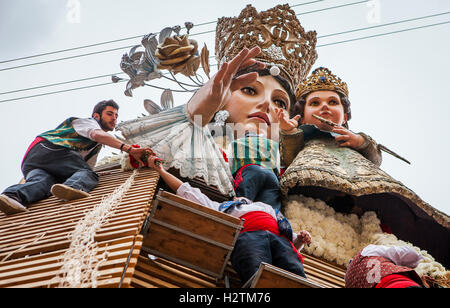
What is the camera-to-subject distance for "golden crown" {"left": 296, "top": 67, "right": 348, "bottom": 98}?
5855 millimetres

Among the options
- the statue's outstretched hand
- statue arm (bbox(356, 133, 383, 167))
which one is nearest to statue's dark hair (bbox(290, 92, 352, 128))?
statue arm (bbox(356, 133, 383, 167))

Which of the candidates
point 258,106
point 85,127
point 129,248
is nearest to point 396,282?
point 129,248

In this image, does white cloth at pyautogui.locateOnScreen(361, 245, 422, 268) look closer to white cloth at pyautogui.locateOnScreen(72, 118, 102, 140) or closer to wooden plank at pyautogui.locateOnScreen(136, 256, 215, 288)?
wooden plank at pyautogui.locateOnScreen(136, 256, 215, 288)

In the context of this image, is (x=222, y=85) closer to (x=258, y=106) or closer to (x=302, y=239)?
(x=258, y=106)

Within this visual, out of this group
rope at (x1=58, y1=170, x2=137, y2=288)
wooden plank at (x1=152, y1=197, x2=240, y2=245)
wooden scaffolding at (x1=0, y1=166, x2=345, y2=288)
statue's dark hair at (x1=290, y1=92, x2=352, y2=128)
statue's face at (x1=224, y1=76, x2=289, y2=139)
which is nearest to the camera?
rope at (x1=58, y1=170, x2=137, y2=288)

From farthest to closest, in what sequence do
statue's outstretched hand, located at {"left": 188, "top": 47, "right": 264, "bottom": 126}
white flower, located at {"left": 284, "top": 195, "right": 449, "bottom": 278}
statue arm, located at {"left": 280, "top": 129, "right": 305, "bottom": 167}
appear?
statue arm, located at {"left": 280, "top": 129, "right": 305, "bottom": 167} → statue's outstretched hand, located at {"left": 188, "top": 47, "right": 264, "bottom": 126} → white flower, located at {"left": 284, "top": 195, "right": 449, "bottom": 278}

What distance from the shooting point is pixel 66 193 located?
3305 mm

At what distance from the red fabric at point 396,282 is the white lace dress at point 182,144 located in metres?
1.78

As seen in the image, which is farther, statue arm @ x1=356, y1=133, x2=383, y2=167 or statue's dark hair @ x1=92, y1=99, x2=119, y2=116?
statue arm @ x1=356, y1=133, x2=383, y2=167

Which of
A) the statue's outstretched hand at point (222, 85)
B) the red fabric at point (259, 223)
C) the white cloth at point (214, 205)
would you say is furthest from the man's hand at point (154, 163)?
the red fabric at point (259, 223)

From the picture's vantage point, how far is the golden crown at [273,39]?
257 inches

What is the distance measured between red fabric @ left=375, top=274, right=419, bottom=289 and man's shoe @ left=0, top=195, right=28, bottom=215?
7.91 ft

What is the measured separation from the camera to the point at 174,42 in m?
5.16

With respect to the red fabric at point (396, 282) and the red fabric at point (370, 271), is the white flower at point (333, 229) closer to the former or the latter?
the red fabric at point (370, 271)
